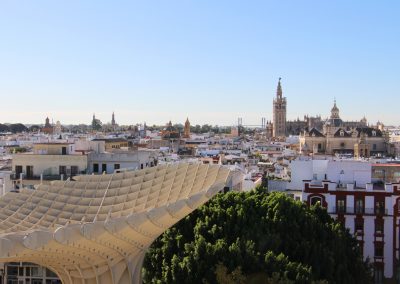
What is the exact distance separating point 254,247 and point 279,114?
505ft

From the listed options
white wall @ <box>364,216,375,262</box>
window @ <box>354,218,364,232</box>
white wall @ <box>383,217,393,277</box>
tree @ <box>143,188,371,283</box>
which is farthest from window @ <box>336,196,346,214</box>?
tree @ <box>143,188,371,283</box>

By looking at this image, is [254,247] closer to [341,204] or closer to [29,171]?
[341,204]

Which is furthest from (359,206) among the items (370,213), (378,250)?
(378,250)

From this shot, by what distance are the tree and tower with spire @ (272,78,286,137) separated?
14394 centimetres

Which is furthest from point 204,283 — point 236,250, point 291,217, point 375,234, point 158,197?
point 375,234

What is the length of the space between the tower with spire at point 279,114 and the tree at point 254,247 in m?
144

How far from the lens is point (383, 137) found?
11906cm

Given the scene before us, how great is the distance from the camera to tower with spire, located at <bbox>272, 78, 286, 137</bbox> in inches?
6742

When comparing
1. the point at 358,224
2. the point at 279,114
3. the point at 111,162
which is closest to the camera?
the point at 358,224

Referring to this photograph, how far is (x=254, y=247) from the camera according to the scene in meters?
22.2

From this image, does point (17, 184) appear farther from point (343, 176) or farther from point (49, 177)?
point (343, 176)

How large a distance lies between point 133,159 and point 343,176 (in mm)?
12231

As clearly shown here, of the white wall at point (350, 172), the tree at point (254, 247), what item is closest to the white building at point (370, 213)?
the white wall at point (350, 172)

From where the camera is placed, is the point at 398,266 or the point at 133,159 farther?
the point at 133,159
